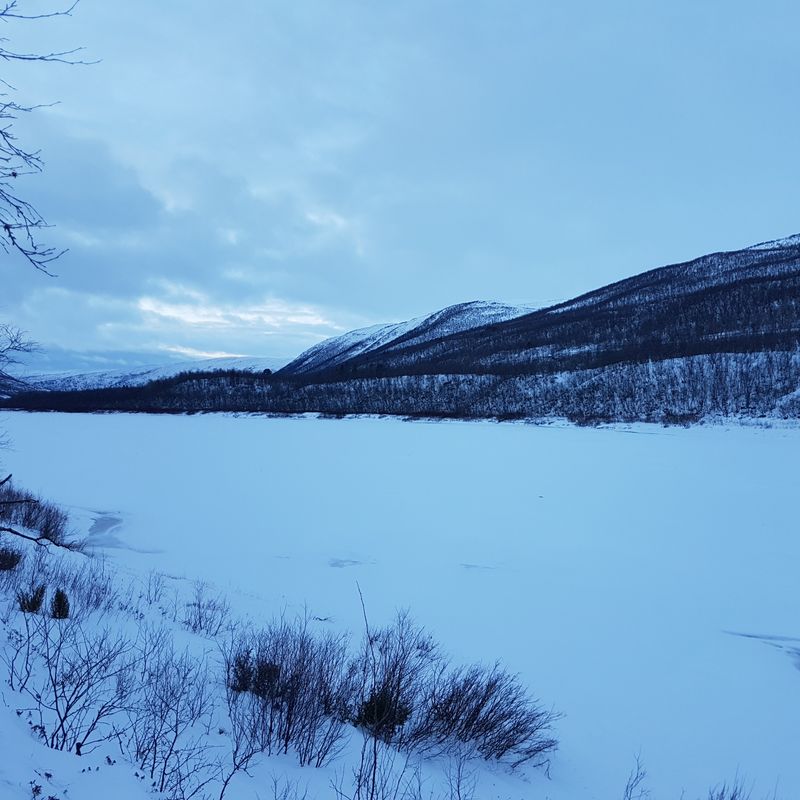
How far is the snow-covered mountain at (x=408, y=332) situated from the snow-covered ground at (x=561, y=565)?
357 ft

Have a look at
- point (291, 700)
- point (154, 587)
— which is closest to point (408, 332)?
point (154, 587)

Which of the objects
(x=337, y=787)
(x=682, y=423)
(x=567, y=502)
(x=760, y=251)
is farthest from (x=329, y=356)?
(x=337, y=787)

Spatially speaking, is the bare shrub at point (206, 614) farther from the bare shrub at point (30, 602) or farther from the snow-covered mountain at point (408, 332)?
the snow-covered mountain at point (408, 332)

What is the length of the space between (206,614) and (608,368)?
168 ft

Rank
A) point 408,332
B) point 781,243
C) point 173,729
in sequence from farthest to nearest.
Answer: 1. point 408,332
2. point 781,243
3. point 173,729

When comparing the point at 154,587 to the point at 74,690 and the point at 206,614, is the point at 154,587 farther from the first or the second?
A: the point at 74,690

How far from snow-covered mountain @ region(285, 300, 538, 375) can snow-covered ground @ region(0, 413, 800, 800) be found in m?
109

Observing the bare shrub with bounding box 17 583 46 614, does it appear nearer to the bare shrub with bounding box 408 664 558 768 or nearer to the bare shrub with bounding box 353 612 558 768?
the bare shrub with bounding box 353 612 558 768

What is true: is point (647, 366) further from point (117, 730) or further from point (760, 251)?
point (760, 251)

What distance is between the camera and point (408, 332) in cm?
14912

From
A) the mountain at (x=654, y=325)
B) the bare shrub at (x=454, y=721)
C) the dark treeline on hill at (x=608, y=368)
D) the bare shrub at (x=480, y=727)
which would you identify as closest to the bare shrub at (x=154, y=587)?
the bare shrub at (x=454, y=721)

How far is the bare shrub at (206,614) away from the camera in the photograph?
6133 mm

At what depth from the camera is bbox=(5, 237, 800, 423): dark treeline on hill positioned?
40344 mm

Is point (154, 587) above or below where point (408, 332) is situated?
below
